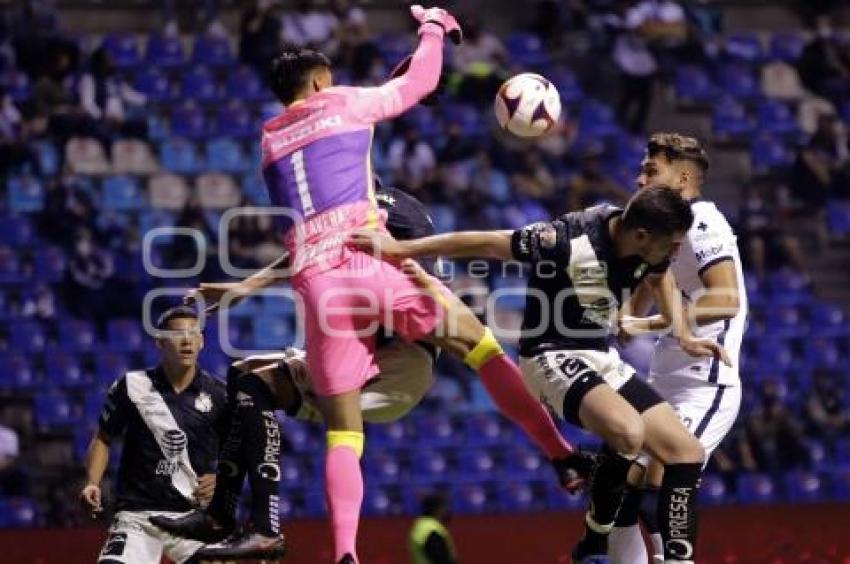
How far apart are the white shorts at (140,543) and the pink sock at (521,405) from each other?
6.22 feet

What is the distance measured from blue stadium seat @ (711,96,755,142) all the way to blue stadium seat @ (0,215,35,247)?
6.88 meters

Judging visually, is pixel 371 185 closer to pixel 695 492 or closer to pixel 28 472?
pixel 695 492

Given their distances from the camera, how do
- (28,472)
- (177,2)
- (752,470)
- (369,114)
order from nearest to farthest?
(369,114) → (28,472) → (752,470) → (177,2)

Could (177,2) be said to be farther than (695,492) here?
Yes

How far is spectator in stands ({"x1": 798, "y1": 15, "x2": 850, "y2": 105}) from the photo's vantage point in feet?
58.6

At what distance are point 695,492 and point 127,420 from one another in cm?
307

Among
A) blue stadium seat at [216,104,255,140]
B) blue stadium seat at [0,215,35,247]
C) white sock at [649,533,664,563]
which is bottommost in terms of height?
white sock at [649,533,664,563]

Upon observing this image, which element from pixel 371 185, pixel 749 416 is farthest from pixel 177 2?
pixel 371 185

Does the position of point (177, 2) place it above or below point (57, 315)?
above

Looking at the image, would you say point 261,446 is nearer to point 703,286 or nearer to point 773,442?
point 703,286

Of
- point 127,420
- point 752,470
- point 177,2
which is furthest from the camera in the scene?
point 177,2

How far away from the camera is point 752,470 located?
14.7m

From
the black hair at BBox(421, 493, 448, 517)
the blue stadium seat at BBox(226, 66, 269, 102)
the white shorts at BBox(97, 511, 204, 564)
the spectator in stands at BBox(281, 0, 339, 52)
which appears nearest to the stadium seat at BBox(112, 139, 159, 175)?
the blue stadium seat at BBox(226, 66, 269, 102)

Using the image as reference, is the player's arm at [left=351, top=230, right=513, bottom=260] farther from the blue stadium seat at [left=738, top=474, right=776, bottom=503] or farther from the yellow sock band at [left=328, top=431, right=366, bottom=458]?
the blue stadium seat at [left=738, top=474, right=776, bottom=503]
